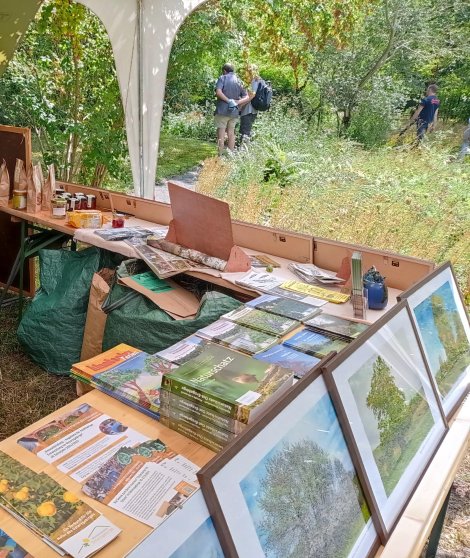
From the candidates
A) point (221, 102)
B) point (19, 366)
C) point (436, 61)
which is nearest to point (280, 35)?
point (221, 102)

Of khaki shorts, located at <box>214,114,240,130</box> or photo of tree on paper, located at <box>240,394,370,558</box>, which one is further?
khaki shorts, located at <box>214,114,240,130</box>

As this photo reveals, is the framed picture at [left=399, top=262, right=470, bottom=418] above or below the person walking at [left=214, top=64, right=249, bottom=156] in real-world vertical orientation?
below

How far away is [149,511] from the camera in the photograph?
1.12m

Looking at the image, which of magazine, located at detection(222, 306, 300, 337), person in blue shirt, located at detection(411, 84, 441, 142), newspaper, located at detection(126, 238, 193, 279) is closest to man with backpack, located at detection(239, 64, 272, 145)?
person in blue shirt, located at detection(411, 84, 441, 142)

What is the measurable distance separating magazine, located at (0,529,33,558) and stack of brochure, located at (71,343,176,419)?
0.48m

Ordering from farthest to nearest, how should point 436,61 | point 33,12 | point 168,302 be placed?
point 436,61 < point 168,302 < point 33,12

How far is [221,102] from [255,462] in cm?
622

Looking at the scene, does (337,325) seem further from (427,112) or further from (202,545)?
(427,112)

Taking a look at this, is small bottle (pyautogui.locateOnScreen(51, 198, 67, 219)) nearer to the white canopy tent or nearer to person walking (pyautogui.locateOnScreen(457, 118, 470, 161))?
the white canopy tent

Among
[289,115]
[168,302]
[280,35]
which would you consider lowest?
[168,302]

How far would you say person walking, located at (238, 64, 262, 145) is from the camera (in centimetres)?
648

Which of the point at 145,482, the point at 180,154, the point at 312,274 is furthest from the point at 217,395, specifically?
the point at 180,154

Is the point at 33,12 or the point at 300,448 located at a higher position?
the point at 33,12

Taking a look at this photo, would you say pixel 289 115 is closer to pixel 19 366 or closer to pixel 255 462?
pixel 19 366
